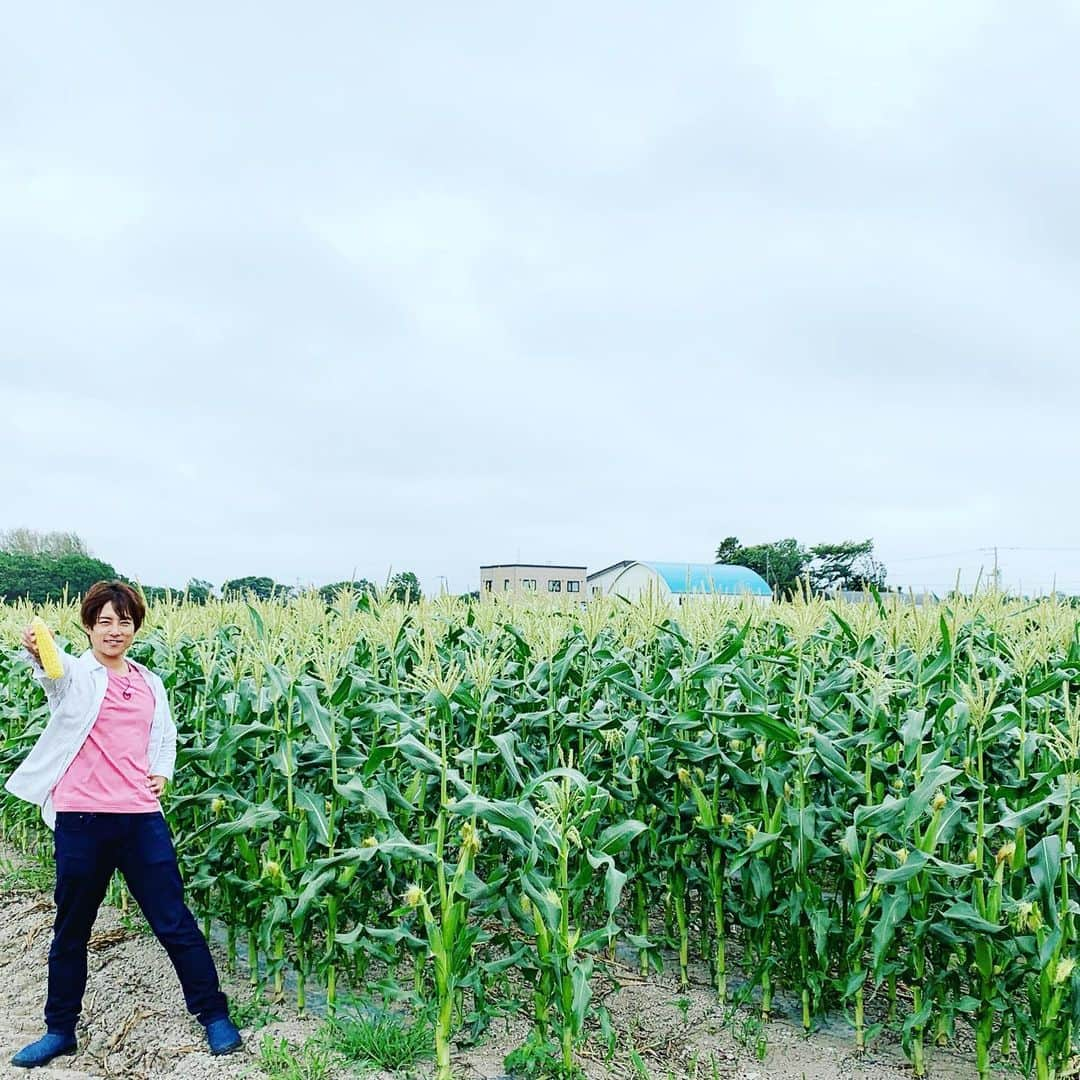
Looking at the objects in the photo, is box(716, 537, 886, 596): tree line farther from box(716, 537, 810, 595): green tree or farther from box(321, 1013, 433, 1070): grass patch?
box(321, 1013, 433, 1070): grass patch

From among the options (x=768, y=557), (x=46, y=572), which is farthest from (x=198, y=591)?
(x=768, y=557)

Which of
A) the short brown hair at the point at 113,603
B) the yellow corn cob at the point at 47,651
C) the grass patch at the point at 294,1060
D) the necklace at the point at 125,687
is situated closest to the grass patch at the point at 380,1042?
the grass patch at the point at 294,1060

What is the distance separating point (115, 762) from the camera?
167 inches

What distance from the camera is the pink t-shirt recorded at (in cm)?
415

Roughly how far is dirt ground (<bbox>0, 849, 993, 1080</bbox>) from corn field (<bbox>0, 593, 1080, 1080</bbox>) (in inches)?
5.5

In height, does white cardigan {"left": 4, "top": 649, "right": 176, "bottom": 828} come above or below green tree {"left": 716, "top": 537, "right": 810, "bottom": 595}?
below

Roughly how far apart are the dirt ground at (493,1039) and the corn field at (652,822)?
0.14 m

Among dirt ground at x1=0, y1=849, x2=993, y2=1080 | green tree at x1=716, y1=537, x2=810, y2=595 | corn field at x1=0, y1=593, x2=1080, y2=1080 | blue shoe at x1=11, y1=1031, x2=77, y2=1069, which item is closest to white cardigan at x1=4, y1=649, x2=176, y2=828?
corn field at x1=0, y1=593, x2=1080, y2=1080

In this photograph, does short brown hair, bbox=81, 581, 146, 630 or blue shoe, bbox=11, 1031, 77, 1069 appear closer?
blue shoe, bbox=11, 1031, 77, 1069

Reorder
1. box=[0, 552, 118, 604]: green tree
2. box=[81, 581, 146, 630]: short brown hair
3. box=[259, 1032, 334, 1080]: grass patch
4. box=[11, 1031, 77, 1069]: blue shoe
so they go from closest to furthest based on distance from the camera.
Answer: box=[259, 1032, 334, 1080]: grass patch, box=[11, 1031, 77, 1069]: blue shoe, box=[81, 581, 146, 630]: short brown hair, box=[0, 552, 118, 604]: green tree

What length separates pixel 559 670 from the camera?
16.5 ft

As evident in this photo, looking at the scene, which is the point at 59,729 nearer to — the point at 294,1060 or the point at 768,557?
the point at 294,1060

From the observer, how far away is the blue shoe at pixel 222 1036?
4.03 meters

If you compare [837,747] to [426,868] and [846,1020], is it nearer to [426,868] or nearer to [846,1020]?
[846,1020]
